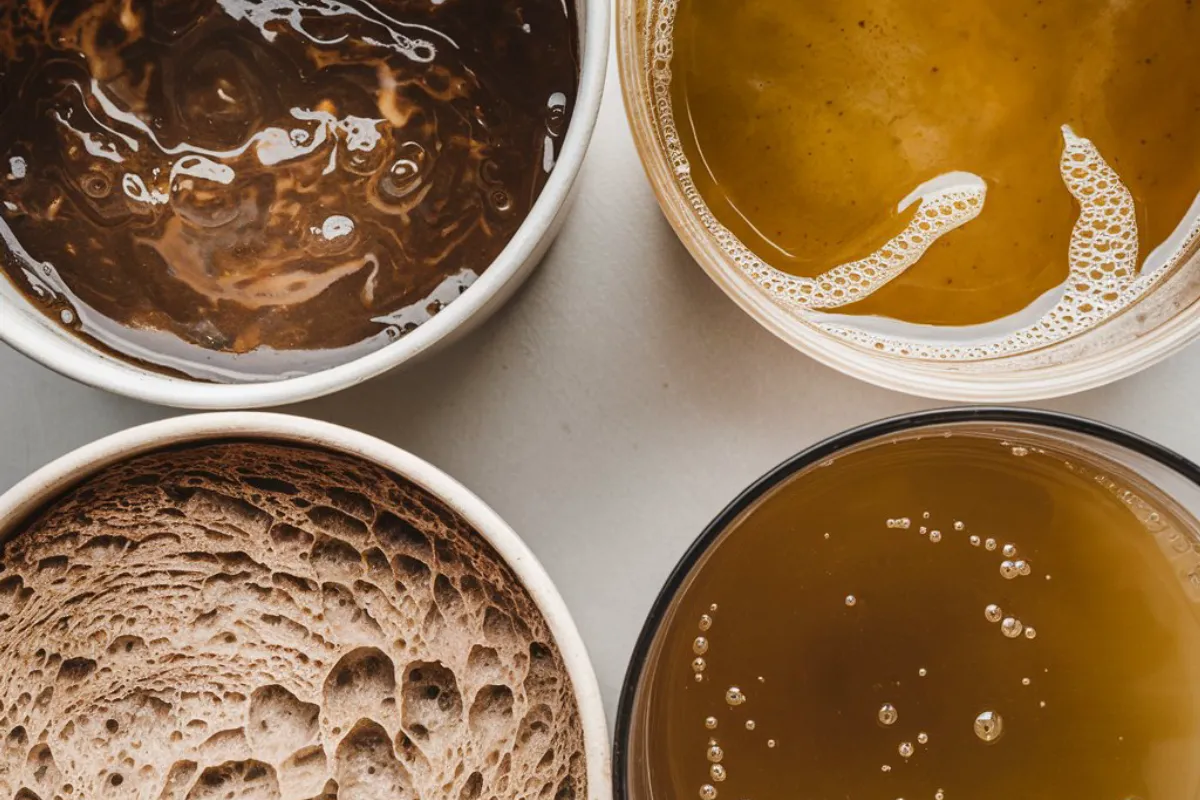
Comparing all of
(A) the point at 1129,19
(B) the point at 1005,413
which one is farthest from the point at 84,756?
(A) the point at 1129,19

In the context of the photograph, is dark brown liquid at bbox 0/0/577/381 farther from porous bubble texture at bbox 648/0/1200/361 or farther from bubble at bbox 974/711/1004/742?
bubble at bbox 974/711/1004/742

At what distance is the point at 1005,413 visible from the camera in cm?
61

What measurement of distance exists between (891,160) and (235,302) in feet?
1.49

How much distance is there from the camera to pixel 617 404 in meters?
0.81

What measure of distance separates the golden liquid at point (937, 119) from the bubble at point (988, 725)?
10.3 inches

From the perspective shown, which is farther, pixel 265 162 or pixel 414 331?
pixel 265 162

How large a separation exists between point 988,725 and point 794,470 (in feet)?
0.81

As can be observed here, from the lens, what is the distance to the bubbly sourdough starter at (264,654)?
2.32 ft

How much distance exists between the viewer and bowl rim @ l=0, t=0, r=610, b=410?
0.62 meters

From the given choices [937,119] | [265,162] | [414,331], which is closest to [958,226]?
[937,119]

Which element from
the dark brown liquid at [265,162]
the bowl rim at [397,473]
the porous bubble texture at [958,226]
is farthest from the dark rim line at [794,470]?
the dark brown liquid at [265,162]

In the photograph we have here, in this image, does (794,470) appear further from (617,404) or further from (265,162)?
(265,162)

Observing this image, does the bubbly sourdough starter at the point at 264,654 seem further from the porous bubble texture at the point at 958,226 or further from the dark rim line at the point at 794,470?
the porous bubble texture at the point at 958,226

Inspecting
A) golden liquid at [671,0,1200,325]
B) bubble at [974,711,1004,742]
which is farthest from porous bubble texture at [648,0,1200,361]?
bubble at [974,711,1004,742]
